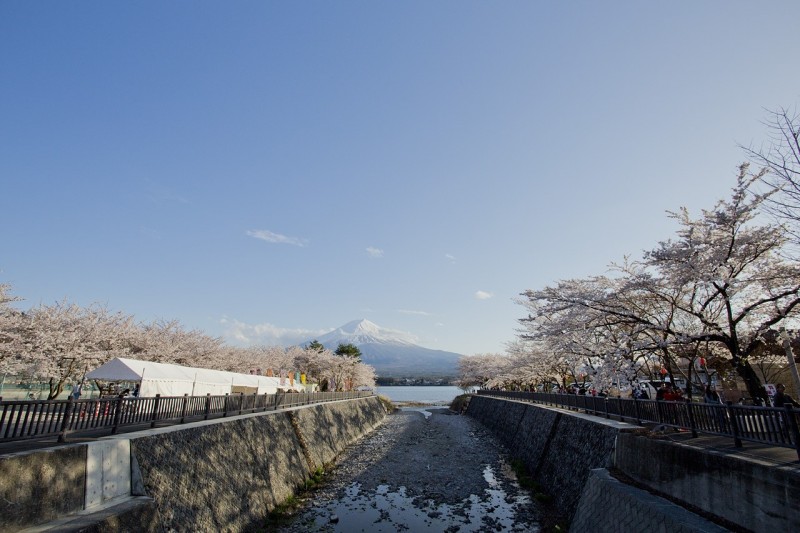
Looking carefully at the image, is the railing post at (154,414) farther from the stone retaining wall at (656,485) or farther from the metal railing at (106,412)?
the stone retaining wall at (656,485)

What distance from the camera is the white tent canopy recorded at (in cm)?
1764

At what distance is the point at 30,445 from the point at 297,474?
10.2 metres

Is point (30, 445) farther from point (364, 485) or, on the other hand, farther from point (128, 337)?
point (128, 337)

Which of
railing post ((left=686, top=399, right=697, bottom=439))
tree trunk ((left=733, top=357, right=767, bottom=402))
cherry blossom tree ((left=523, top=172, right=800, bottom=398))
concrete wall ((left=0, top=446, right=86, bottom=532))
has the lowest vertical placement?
concrete wall ((left=0, top=446, right=86, bottom=532))

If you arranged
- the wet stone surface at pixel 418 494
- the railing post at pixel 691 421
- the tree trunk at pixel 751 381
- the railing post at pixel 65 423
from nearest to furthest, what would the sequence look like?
1. the railing post at pixel 65 423
2. the railing post at pixel 691 421
3. the tree trunk at pixel 751 381
4. the wet stone surface at pixel 418 494

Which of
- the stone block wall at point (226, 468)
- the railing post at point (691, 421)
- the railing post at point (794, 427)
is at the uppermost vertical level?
the railing post at point (794, 427)

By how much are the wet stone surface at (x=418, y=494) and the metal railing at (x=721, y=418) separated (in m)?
5.08

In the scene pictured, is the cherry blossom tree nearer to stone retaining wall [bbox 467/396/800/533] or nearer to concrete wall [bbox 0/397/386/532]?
stone retaining wall [bbox 467/396/800/533]

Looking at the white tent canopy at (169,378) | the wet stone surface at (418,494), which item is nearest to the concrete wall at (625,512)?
the wet stone surface at (418,494)

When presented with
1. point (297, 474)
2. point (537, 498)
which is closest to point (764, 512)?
point (537, 498)

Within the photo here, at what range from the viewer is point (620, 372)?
1454 centimetres

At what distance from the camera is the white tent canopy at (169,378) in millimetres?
17641

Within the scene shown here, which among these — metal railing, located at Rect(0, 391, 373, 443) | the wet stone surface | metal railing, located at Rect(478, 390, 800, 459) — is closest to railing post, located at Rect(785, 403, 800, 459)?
metal railing, located at Rect(478, 390, 800, 459)

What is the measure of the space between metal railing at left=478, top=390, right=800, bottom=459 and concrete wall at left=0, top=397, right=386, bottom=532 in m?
12.4
